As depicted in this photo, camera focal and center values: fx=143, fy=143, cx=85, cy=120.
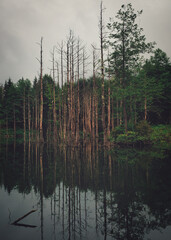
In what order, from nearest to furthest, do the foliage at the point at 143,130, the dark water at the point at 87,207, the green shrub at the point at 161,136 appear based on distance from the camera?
1. the dark water at the point at 87,207
2. the foliage at the point at 143,130
3. the green shrub at the point at 161,136

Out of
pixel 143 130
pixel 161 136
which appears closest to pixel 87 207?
pixel 143 130

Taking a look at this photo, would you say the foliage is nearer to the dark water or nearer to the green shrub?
the green shrub

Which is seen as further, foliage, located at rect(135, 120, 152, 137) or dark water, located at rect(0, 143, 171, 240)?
foliage, located at rect(135, 120, 152, 137)

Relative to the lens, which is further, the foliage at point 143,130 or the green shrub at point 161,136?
the green shrub at point 161,136

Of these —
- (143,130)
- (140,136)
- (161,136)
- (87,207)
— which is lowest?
(87,207)

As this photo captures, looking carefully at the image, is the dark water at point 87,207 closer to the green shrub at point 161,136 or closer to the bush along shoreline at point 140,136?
the bush along shoreline at point 140,136

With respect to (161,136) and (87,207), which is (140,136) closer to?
(161,136)

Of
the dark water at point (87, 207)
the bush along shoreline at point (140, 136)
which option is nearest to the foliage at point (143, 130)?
the bush along shoreline at point (140, 136)

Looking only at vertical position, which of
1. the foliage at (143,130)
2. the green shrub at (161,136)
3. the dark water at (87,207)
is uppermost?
the foliage at (143,130)

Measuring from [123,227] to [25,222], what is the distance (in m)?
2.04

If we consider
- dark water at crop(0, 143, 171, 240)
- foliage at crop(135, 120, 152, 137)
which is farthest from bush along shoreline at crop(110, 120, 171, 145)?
dark water at crop(0, 143, 171, 240)

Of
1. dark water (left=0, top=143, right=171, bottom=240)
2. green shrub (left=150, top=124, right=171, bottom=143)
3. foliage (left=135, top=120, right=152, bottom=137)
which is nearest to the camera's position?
dark water (left=0, top=143, right=171, bottom=240)

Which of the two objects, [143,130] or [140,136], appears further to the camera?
[140,136]

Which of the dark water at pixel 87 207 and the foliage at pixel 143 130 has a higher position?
the foliage at pixel 143 130
